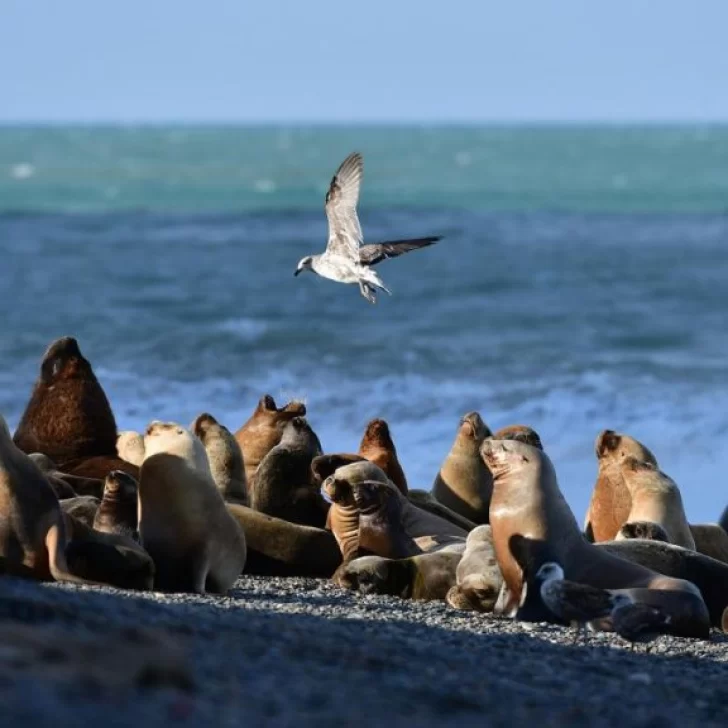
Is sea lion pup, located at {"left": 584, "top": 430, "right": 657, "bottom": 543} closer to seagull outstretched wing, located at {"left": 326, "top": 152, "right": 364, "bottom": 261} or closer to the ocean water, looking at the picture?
seagull outstretched wing, located at {"left": 326, "top": 152, "right": 364, "bottom": 261}

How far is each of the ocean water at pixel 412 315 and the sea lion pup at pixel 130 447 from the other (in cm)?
340

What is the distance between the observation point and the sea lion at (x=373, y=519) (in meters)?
9.10

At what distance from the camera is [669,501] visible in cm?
965

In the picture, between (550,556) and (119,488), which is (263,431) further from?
(550,556)

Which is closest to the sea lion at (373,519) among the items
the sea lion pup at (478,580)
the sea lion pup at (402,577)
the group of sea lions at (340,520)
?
the group of sea lions at (340,520)

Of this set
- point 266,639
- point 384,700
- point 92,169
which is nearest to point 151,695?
point 384,700

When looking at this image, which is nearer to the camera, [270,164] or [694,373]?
[694,373]

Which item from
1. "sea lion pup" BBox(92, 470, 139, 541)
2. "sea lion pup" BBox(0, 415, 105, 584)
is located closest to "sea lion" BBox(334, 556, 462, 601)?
"sea lion pup" BBox(92, 470, 139, 541)

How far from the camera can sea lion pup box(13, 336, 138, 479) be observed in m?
10.3

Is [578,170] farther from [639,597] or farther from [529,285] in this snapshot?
[639,597]

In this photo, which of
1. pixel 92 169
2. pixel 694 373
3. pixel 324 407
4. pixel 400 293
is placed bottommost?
pixel 324 407

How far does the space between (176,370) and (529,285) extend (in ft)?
35.2

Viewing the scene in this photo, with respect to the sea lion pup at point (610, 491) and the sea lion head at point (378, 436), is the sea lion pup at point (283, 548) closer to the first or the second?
the sea lion head at point (378, 436)

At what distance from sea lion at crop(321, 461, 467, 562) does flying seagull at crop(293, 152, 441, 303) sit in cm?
94
